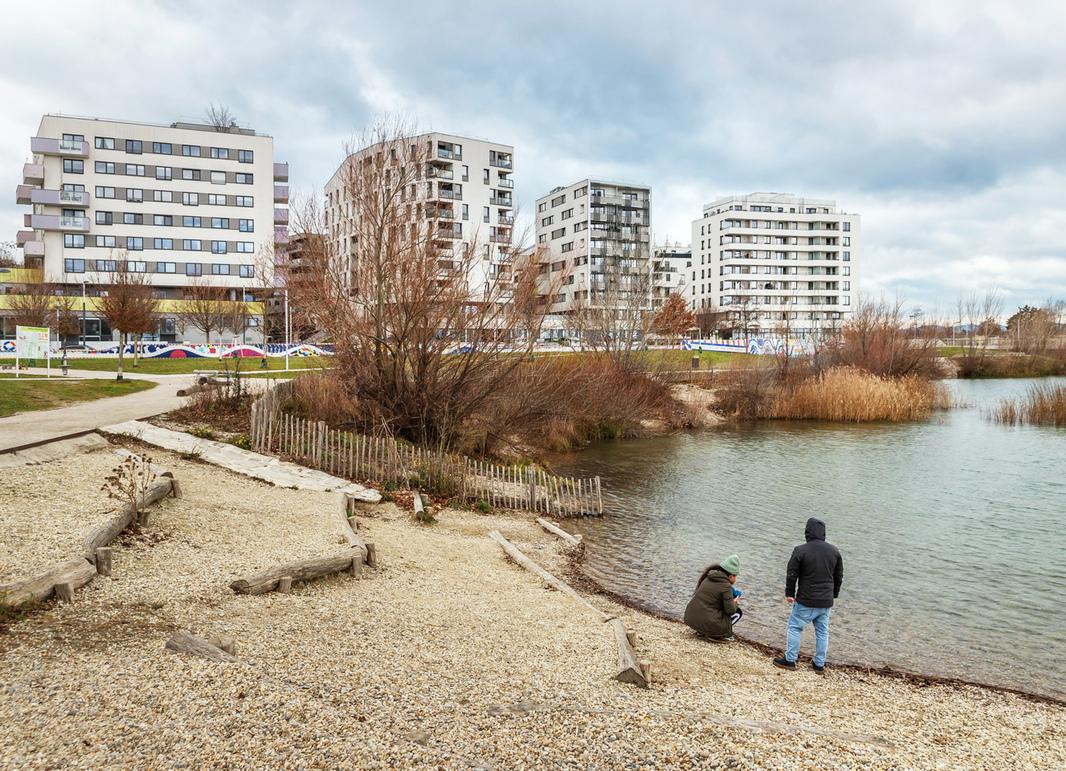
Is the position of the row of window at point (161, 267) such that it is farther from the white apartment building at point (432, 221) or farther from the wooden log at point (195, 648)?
the wooden log at point (195, 648)

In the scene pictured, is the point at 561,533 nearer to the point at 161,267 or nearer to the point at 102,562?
the point at 102,562

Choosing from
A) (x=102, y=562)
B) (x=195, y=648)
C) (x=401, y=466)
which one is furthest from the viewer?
(x=401, y=466)

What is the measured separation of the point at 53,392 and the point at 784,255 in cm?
12006

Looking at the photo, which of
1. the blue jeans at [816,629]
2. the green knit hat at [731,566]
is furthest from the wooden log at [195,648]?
the blue jeans at [816,629]

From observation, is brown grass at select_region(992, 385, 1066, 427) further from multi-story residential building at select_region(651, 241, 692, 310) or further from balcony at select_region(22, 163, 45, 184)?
multi-story residential building at select_region(651, 241, 692, 310)

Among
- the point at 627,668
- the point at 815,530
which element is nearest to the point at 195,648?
the point at 627,668

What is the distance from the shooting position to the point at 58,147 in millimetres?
64438

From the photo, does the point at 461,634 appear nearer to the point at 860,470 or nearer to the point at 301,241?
the point at 301,241

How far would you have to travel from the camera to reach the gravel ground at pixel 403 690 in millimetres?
4789

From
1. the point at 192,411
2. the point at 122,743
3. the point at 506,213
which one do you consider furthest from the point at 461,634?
the point at 506,213

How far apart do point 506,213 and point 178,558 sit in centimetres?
7586

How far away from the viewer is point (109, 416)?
18172 mm

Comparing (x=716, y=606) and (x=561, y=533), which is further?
(x=561, y=533)

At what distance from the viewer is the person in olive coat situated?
30.2 ft
